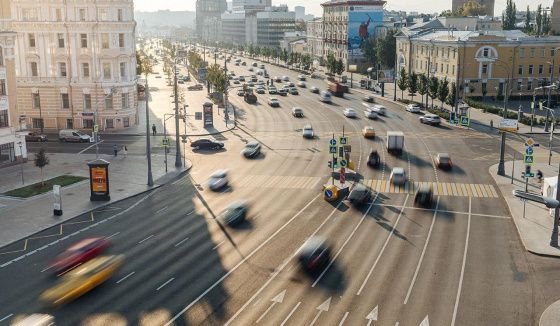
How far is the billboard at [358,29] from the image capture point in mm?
172250

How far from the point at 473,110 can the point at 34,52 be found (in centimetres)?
6840

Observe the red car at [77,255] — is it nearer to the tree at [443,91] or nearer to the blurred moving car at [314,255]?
the blurred moving car at [314,255]

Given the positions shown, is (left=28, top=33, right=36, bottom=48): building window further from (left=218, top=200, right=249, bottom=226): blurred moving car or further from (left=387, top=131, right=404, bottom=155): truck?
(left=218, top=200, right=249, bottom=226): blurred moving car

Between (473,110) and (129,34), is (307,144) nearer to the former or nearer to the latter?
(129,34)

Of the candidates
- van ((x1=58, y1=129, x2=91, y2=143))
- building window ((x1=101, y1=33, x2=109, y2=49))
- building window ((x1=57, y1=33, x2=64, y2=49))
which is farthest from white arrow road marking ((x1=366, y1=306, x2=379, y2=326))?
building window ((x1=57, y1=33, x2=64, y2=49))

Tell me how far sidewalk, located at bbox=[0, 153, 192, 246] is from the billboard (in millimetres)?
114326

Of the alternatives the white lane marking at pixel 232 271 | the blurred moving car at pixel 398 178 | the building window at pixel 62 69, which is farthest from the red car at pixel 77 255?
the building window at pixel 62 69

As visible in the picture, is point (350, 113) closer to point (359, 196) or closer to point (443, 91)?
point (443, 91)

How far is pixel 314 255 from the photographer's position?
34250 mm

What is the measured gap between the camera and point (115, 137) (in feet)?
269

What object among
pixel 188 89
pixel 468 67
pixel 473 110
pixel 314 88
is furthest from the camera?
pixel 188 89

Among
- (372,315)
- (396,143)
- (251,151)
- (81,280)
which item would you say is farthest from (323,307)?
(396,143)

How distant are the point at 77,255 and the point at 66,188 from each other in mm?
22108

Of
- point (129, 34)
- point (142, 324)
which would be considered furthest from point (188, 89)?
point (142, 324)
